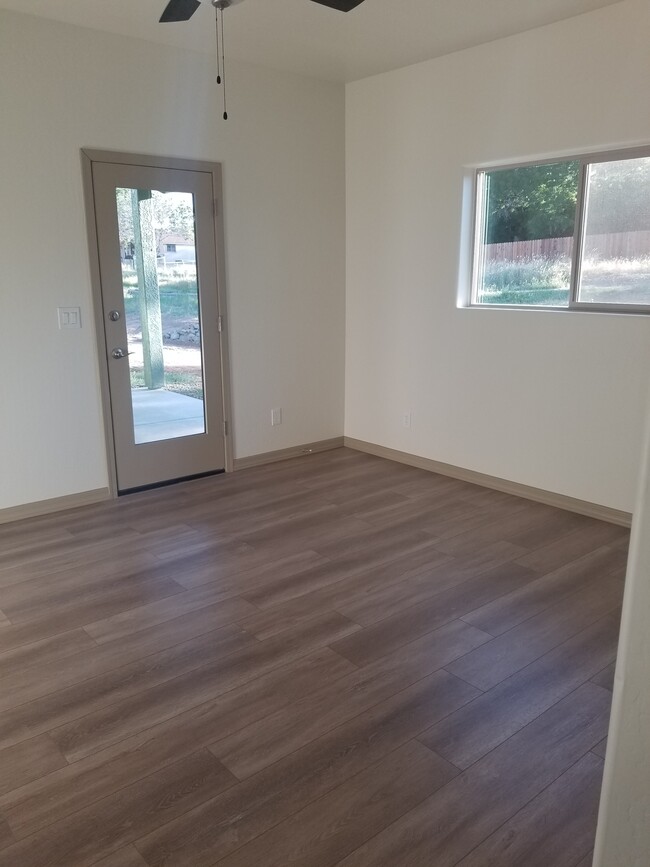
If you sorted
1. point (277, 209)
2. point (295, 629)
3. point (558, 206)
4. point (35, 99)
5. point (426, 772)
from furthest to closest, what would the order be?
1. point (277, 209)
2. point (558, 206)
3. point (35, 99)
4. point (295, 629)
5. point (426, 772)

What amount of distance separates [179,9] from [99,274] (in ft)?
5.83

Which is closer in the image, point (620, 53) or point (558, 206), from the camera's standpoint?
point (620, 53)

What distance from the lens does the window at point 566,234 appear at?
365 cm

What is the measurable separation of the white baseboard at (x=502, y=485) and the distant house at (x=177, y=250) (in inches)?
83.5

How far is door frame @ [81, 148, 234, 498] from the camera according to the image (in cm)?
402

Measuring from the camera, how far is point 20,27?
3609 mm

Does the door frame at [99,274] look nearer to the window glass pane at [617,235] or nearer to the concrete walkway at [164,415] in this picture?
the concrete walkway at [164,415]

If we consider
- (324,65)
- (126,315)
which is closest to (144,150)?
(126,315)

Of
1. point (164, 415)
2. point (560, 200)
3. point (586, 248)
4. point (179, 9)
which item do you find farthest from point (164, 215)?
point (586, 248)

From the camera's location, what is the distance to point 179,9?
9.14ft

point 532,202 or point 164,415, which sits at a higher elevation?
point 532,202

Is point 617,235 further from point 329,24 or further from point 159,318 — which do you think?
point 159,318

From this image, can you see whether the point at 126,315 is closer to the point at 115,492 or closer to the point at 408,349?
the point at 115,492

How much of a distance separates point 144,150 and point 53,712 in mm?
3410
